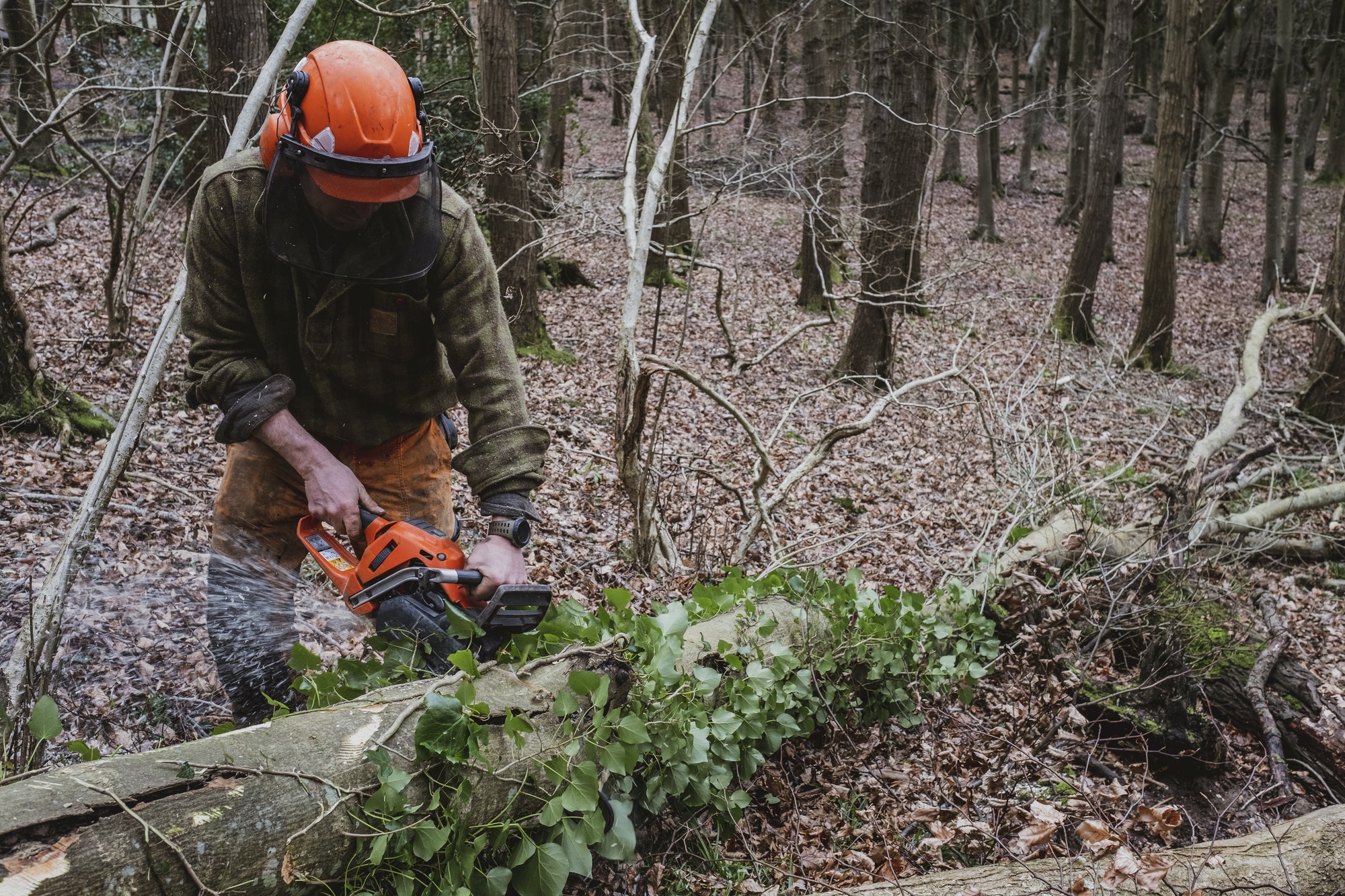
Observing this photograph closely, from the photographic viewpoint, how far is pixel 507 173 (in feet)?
26.5

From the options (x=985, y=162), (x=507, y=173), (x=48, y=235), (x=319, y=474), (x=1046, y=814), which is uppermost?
(x=985, y=162)

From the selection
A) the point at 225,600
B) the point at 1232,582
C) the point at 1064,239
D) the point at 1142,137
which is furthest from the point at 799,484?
the point at 1142,137

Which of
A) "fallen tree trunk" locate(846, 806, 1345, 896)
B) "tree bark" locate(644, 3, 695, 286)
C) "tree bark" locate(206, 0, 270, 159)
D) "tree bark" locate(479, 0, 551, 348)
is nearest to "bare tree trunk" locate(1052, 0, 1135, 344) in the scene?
"tree bark" locate(644, 3, 695, 286)

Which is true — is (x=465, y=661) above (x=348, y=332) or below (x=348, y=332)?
below

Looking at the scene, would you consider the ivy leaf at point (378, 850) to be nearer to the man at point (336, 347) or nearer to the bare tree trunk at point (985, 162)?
the man at point (336, 347)

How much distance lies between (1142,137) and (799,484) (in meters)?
31.7

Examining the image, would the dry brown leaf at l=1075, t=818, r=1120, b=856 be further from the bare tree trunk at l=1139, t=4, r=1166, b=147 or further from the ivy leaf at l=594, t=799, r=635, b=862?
the bare tree trunk at l=1139, t=4, r=1166, b=147

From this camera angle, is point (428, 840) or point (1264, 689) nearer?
point (428, 840)

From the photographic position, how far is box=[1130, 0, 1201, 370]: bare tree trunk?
36.0 feet

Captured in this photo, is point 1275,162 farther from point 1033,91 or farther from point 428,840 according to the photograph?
point 428,840

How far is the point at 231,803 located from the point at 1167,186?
1269 cm

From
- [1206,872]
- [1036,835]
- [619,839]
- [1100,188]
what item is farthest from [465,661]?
[1100,188]

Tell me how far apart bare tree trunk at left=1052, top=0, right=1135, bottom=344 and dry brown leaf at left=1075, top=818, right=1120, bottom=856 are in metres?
11.0

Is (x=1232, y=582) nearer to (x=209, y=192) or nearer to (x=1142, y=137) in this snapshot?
(x=209, y=192)
